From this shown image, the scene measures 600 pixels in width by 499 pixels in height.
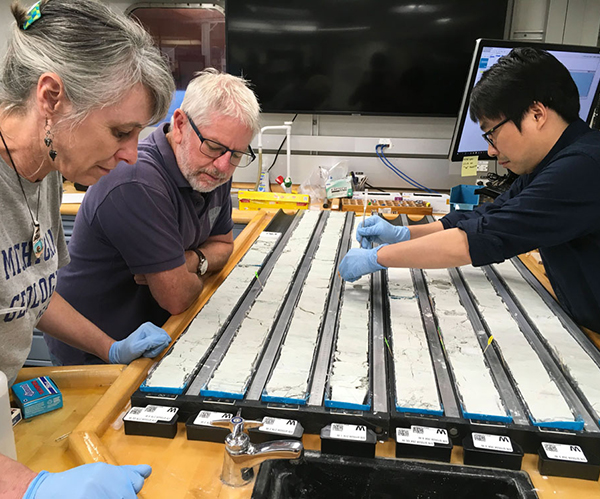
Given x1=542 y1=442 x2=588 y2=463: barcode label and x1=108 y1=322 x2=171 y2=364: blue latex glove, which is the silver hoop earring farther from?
x1=542 y1=442 x2=588 y2=463: barcode label

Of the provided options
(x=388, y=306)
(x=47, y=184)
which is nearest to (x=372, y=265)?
(x=388, y=306)

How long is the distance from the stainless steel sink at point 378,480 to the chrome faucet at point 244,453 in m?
0.04

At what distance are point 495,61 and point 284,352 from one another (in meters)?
2.05

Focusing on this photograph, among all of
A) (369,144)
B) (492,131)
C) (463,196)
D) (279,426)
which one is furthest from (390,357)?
(369,144)

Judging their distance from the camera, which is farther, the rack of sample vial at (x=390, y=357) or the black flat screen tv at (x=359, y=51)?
the black flat screen tv at (x=359, y=51)

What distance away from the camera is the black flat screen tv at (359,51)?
10.0 feet

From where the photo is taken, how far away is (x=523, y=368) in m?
1.14

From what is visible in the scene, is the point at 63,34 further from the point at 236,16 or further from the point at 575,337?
the point at 236,16

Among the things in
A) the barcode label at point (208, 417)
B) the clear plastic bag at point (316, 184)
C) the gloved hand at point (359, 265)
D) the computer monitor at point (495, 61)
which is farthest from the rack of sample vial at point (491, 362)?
the clear plastic bag at point (316, 184)

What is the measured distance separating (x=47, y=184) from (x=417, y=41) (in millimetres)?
2637

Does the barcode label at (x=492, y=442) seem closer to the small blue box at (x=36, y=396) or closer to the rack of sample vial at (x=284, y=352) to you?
the rack of sample vial at (x=284, y=352)

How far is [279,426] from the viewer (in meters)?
0.97

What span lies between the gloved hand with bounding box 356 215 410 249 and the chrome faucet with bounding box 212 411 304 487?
1210 mm

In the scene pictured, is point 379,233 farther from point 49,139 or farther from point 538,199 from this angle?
A: point 49,139
